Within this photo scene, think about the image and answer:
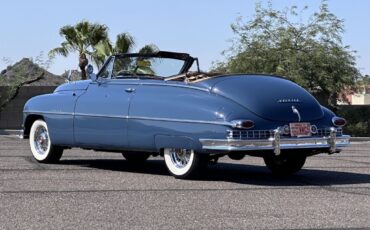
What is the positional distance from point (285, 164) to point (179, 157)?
1.83 meters

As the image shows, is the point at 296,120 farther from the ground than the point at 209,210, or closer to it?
farther from the ground

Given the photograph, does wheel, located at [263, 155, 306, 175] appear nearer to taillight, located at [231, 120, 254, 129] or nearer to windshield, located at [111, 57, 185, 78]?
taillight, located at [231, 120, 254, 129]

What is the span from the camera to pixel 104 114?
35.3 ft

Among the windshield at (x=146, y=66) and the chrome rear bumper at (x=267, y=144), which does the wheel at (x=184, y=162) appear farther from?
the windshield at (x=146, y=66)

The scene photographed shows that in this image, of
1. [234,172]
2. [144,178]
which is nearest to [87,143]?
[144,178]

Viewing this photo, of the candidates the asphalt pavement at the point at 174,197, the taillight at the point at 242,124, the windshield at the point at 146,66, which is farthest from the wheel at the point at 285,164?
the windshield at the point at 146,66

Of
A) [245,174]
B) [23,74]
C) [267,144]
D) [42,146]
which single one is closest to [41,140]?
[42,146]

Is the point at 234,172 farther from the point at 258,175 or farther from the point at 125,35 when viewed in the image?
the point at 125,35

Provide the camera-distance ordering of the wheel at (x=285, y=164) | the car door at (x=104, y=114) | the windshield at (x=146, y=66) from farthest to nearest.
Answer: the windshield at (x=146, y=66) < the wheel at (x=285, y=164) < the car door at (x=104, y=114)

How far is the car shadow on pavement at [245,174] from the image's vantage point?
10047 millimetres

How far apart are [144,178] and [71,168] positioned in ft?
5.57

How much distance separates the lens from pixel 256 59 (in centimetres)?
3108

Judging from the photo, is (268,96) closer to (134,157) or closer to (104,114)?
(104,114)

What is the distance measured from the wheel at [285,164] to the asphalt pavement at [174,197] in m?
0.22
